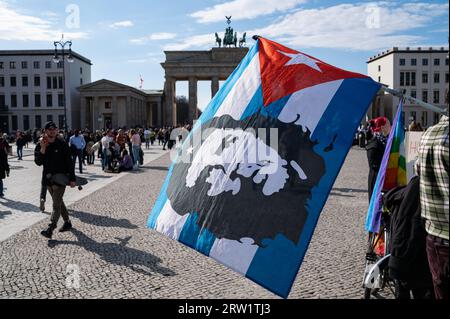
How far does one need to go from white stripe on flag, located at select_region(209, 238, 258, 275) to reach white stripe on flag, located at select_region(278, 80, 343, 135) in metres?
0.76

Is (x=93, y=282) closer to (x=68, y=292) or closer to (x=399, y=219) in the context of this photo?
(x=68, y=292)

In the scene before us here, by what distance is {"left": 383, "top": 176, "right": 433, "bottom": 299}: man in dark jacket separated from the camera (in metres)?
2.98

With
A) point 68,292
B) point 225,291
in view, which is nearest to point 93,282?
point 68,292

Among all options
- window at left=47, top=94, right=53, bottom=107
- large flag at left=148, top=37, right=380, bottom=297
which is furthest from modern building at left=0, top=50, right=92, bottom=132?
large flag at left=148, top=37, right=380, bottom=297

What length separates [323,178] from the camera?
8.15ft

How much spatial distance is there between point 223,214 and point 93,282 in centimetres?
274

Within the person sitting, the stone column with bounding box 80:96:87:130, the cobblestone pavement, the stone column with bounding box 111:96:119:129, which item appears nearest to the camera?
the cobblestone pavement

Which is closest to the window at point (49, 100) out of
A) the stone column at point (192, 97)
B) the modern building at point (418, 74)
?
the stone column at point (192, 97)

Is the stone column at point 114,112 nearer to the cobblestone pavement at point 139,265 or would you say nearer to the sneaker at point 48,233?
the cobblestone pavement at point 139,265

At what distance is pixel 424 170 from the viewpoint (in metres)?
2.41

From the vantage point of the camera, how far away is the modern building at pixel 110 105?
230ft

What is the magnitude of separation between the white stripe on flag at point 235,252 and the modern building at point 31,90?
79473 millimetres

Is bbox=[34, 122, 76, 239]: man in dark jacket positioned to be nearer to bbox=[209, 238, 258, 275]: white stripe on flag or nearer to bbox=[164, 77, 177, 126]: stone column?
bbox=[209, 238, 258, 275]: white stripe on flag

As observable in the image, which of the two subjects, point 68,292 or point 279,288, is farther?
point 68,292
